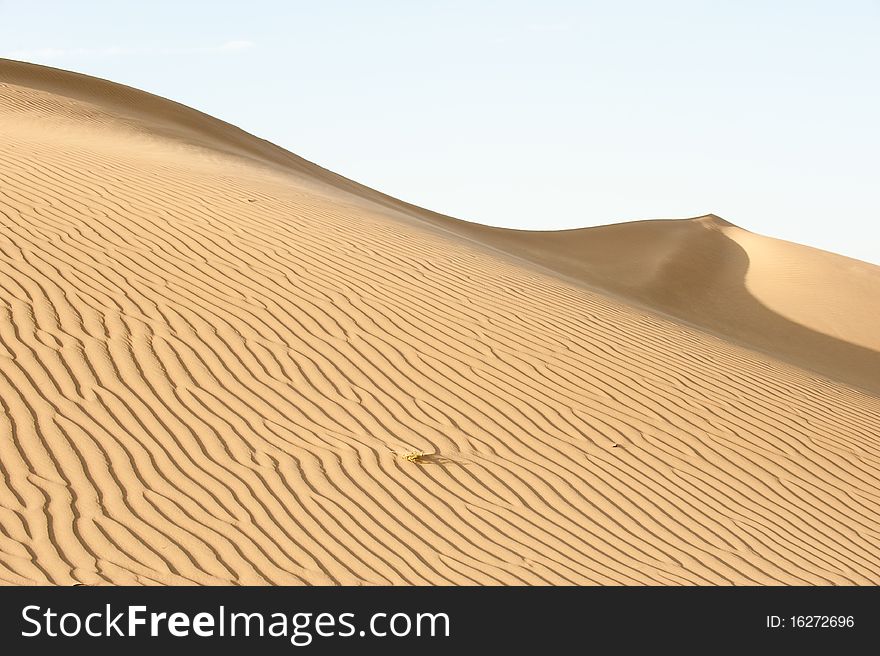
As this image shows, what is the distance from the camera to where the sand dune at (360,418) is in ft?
18.4

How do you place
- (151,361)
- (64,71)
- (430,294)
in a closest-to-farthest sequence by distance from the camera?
(151,361), (430,294), (64,71)

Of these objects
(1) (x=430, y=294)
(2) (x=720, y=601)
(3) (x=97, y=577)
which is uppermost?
(1) (x=430, y=294)

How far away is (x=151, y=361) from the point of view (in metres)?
7.42

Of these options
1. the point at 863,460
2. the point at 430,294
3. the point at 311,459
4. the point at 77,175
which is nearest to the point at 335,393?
the point at 311,459

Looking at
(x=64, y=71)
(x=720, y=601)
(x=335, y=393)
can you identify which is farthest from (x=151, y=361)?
(x=64, y=71)

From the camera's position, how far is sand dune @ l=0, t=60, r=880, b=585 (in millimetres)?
5617

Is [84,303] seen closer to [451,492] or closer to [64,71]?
[451,492]

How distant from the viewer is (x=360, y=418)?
7301 mm

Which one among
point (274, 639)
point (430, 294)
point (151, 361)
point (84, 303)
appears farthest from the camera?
point (430, 294)

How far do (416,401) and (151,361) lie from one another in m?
1.91

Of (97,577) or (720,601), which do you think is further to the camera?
(720,601)

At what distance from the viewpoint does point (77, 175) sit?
41.1 ft

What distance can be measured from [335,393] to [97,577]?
2963mm

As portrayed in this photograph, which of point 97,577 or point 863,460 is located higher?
point 863,460
